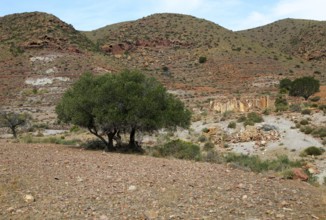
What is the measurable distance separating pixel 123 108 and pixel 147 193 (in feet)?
34.7

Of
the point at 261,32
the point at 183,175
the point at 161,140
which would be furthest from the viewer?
the point at 261,32

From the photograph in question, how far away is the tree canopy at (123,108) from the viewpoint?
1995 centimetres

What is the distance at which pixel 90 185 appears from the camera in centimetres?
1104

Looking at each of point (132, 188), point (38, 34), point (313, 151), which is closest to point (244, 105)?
point (313, 151)

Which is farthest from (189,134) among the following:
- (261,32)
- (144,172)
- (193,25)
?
(261,32)

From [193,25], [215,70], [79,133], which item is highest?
[193,25]

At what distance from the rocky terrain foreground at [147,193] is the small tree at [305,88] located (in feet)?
128

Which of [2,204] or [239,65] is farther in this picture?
[239,65]

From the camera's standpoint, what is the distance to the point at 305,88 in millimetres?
50250

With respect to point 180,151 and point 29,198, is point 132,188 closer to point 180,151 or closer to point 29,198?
point 29,198

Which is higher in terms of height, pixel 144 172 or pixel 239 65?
pixel 239 65

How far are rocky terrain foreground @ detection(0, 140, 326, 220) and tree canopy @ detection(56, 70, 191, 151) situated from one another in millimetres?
6020

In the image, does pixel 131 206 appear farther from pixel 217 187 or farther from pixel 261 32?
pixel 261 32

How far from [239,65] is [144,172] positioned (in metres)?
65.7
